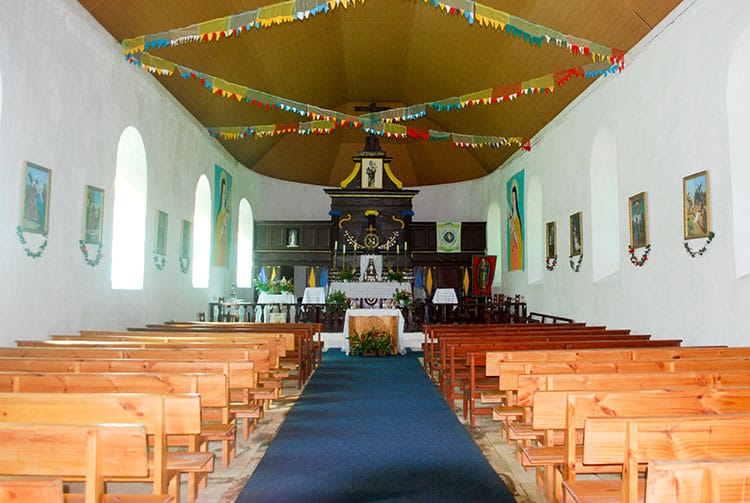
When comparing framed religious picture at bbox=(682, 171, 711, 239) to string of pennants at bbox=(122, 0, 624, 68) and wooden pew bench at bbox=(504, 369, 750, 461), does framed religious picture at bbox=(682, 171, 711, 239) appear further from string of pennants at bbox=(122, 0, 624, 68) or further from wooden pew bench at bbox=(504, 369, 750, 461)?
wooden pew bench at bbox=(504, 369, 750, 461)

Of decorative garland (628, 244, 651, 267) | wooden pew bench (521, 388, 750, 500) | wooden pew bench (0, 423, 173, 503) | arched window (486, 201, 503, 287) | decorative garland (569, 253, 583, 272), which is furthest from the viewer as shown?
arched window (486, 201, 503, 287)

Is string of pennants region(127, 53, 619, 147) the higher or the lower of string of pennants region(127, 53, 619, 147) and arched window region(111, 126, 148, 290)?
the higher

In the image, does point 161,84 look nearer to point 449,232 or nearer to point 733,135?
point 733,135

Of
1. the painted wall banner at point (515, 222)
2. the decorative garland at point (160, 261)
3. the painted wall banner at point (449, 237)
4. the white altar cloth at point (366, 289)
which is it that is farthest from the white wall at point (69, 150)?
the painted wall banner at point (449, 237)

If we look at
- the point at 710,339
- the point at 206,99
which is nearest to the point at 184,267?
the point at 206,99

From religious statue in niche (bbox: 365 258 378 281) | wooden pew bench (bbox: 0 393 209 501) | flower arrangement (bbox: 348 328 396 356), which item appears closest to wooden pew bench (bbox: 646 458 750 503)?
wooden pew bench (bbox: 0 393 209 501)

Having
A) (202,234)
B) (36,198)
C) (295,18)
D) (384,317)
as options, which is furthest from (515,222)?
(36,198)

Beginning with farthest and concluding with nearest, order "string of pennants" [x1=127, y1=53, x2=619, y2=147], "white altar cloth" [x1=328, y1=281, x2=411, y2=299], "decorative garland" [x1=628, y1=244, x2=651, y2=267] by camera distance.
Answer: "white altar cloth" [x1=328, y1=281, x2=411, y2=299], "string of pennants" [x1=127, y1=53, x2=619, y2=147], "decorative garland" [x1=628, y1=244, x2=651, y2=267]

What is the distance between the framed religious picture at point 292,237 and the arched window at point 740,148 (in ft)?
47.2

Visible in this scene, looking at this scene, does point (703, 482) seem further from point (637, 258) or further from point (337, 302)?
point (337, 302)

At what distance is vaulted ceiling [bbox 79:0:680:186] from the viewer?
8750 mm

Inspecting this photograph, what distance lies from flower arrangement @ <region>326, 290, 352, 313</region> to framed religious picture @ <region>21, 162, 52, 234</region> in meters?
6.67

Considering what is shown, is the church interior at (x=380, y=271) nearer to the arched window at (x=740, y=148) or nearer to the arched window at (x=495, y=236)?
the arched window at (x=740, y=148)

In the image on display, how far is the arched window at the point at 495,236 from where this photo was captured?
18.0 meters
